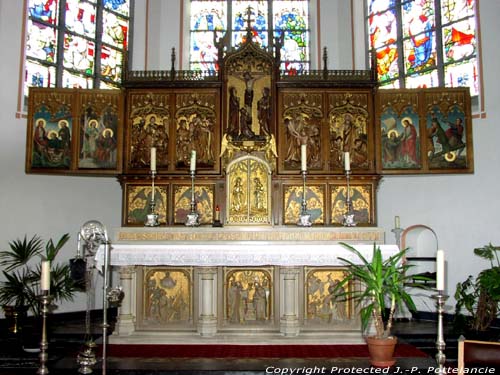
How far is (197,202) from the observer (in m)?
11.0

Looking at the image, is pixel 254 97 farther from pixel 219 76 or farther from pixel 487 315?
pixel 487 315

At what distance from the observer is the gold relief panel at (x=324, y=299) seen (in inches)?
344

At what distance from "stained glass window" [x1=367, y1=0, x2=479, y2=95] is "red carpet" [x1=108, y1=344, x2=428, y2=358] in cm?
647

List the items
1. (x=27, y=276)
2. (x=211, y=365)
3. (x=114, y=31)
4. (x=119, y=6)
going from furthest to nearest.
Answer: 1. (x=119, y=6)
2. (x=114, y=31)
3. (x=27, y=276)
4. (x=211, y=365)

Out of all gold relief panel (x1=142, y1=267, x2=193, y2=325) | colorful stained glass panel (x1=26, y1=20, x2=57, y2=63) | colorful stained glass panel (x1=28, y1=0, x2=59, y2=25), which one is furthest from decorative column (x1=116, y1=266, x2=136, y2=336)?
colorful stained glass panel (x1=28, y1=0, x2=59, y2=25)

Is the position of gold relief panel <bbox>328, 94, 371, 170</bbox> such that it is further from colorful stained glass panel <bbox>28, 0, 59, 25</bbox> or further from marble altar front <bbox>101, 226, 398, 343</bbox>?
colorful stained glass panel <bbox>28, 0, 59, 25</bbox>

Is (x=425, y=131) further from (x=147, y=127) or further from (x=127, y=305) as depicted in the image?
(x=127, y=305)

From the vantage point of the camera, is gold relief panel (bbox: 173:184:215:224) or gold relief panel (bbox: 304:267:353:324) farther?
gold relief panel (bbox: 173:184:215:224)

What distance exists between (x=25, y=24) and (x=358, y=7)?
8096 millimetres

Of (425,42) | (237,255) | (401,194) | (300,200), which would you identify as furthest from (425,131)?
(237,255)

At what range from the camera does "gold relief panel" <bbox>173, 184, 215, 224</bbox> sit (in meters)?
11.0

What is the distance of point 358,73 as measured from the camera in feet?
38.3

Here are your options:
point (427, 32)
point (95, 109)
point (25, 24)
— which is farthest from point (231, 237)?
point (427, 32)

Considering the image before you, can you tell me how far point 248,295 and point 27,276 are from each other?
4.30 meters
